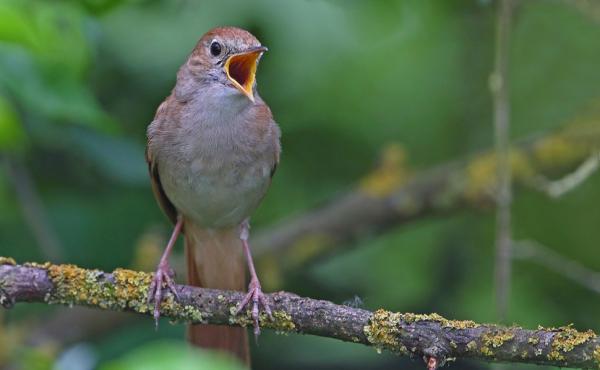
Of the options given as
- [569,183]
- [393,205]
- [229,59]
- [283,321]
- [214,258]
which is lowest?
[283,321]

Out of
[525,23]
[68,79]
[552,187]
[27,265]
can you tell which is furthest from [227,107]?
[525,23]

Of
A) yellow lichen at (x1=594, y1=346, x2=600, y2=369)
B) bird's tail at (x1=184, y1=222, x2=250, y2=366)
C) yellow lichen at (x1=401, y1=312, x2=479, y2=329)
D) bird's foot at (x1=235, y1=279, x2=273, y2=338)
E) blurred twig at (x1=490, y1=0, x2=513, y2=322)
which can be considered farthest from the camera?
bird's tail at (x1=184, y1=222, x2=250, y2=366)

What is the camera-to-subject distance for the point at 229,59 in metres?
4.66

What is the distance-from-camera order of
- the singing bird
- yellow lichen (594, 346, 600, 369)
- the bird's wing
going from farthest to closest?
the bird's wing
the singing bird
yellow lichen (594, 346, 600, 369)

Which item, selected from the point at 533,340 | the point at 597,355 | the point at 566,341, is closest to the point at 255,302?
the point at 533,340

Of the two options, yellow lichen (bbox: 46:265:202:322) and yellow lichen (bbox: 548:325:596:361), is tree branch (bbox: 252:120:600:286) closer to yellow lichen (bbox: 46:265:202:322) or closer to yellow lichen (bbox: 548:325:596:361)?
yellow lichen (bbox: 46:265:202:322)

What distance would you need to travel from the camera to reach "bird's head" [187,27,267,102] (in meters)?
4.63

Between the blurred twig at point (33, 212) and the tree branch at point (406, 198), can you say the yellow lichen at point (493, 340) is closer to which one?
the tree branch at point (406, 198)

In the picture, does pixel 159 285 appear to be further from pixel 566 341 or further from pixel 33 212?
pixel 33 212

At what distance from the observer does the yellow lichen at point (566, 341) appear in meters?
3.19

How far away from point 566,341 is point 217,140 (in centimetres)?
206

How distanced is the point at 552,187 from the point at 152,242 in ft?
7.51

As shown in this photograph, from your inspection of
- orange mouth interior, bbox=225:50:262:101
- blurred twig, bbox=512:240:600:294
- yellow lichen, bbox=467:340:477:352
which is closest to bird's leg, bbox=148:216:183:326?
orange mouth interior, bbox=225:50:262:101

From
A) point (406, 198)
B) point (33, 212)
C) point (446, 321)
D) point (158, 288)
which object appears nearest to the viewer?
point (446, 321)
